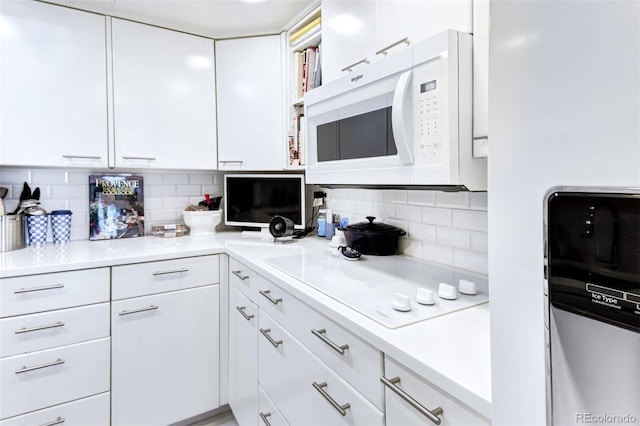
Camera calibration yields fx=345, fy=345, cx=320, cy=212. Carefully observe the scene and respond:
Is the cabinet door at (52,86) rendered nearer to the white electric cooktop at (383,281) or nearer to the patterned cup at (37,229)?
the patterned cup at (37,229)

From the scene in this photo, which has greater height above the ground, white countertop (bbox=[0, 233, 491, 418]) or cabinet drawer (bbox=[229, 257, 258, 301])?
white countertop (bbox=[0, 233, 491, 418])

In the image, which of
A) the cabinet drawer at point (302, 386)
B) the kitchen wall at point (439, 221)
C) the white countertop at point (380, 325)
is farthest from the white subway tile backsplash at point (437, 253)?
the cabinet drawer at point (302, 386)

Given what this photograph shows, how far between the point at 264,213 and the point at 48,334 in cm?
125

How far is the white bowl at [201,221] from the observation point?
7.48ft

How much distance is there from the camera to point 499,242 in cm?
43

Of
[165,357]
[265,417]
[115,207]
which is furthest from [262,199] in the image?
[265,417]

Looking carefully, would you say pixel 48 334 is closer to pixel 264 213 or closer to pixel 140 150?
pixel 140 150

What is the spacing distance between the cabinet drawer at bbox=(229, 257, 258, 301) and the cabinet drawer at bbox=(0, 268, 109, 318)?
581 millimetres

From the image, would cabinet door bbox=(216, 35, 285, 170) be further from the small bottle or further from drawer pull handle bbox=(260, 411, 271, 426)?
drawer pull handle bbox=(260, 411, 271, 426)

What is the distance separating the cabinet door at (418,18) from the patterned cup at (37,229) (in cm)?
201

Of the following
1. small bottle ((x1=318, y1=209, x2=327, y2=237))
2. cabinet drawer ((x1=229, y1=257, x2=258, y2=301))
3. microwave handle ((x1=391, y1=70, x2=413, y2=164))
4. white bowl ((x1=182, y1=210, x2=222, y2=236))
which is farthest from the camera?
white bowl ((x1=182, y1=210, x2=222, y2=236))

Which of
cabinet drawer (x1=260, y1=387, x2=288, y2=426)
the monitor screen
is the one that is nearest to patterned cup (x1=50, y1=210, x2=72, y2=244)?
the monitor screen

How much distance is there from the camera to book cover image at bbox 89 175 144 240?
2.16 m

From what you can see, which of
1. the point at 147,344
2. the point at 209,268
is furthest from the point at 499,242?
the point at 147,344
